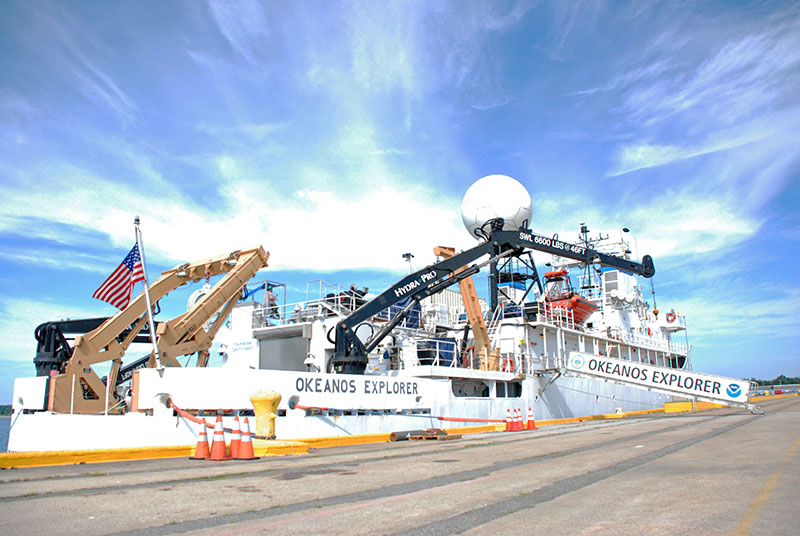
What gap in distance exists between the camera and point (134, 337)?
60.8 feet

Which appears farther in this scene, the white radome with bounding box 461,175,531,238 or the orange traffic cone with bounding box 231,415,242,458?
the white radome with bounding box 461,175,531,238

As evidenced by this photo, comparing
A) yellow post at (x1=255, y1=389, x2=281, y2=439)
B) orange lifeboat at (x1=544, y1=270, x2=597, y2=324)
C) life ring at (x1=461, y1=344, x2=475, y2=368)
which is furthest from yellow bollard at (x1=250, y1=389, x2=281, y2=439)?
orange lifeboat at (x1=544, y1=270, x2=597, y2=324)

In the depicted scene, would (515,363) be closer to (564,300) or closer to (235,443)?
A: (564,300)

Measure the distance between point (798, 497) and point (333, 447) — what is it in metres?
10.6

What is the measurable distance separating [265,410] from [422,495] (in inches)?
280

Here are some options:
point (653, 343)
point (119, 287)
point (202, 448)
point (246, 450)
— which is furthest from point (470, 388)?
point (653, 343)

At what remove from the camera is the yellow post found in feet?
42.0

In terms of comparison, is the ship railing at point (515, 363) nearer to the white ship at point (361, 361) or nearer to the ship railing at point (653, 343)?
the white ship at point (361, 361)

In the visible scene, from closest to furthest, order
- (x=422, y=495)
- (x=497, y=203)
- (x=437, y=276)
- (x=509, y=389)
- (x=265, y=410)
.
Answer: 1. (x=422, y=495)
2. (x=265, y=410)
3. (x=437, y=276)
4. (x=509, y=389)
5. (x=497, y=203)

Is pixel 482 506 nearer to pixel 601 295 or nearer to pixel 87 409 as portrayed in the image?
pixel 87 409

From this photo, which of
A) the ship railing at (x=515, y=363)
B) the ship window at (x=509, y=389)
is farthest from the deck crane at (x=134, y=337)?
the ship window at (x=509, y=389)

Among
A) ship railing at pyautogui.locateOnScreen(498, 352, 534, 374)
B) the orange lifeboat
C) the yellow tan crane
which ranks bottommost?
ship railing at pyautogui.locateOnScreen(498, 352, 534, 374)

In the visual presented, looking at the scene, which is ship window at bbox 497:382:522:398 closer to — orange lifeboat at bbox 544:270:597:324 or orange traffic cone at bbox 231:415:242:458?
orange lifeboat at bbox 544:270:597:324

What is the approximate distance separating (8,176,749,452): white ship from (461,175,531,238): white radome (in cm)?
9
